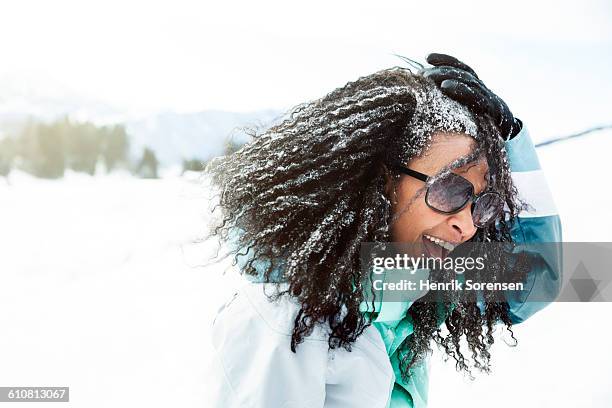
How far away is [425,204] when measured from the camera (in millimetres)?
1142

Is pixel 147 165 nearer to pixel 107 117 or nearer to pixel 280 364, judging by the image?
pixel 107 117

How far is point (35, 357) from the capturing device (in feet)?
7.32

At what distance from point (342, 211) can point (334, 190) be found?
5cm

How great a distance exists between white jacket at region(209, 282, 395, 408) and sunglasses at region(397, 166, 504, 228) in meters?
0.32

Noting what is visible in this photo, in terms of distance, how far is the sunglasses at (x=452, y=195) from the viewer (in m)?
1.12

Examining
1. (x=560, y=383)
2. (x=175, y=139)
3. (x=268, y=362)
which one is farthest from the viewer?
(x=175, y=139)

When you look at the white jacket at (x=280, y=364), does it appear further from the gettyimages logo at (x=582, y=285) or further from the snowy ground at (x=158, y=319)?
the gettyimages logo at (x=582, y=285)

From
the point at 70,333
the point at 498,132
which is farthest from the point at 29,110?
the point at 498,132

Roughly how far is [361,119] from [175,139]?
589cm

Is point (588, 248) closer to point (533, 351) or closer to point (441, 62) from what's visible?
point (533, 351)

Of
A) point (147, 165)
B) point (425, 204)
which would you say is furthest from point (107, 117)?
point (425, 204)

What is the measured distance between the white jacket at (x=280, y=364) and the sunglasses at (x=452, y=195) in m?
0.32
